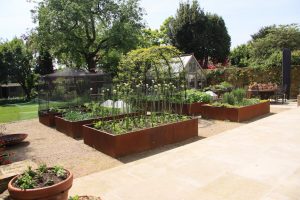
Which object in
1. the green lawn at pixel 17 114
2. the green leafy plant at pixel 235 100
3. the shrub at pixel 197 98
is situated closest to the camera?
the green leafy plant at pixel 235 100

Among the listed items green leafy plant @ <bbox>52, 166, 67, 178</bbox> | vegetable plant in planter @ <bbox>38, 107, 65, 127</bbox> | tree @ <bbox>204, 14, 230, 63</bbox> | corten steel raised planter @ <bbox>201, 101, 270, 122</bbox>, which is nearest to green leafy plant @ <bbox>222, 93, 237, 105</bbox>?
corten steel raised planter @ <bbox>201, 101, 270, 122</bbox>

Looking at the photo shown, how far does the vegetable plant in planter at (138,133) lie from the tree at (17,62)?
73.8ft

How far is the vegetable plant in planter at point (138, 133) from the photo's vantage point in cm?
530

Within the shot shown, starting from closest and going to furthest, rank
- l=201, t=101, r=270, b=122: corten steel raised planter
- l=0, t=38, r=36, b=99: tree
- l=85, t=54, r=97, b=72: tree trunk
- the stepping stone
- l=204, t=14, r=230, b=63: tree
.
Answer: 1. the stepping stone
2. l=201, t=101, r=270, b=122: corten steel raised planter
3. l=85, t=54, r=97, b=72: tree trunk
4. l=0, t=38, r=36, b=99: tree
5. l=204, t=14, r=230, b=63: tree

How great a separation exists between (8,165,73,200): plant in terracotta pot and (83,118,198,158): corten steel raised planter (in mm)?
2269

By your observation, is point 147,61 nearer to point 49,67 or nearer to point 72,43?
point 72,43

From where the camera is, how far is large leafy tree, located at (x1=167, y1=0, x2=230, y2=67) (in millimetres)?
28188

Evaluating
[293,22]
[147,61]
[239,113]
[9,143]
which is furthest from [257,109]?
[293,22]

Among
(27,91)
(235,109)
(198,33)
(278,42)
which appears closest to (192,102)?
(235,109)

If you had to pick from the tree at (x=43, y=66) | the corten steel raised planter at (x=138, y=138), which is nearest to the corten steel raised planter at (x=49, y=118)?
the corten steel raised planter at (x=138, y=138)

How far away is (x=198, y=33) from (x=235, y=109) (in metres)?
21.4

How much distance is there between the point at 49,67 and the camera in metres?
29.4

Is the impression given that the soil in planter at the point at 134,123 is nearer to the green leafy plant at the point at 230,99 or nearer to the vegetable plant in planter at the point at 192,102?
the vegetable plant in planter at the point at 192,102

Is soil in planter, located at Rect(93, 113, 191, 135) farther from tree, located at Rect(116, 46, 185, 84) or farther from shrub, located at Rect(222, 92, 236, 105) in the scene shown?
shrub, located at Rect(222, 92, 236, 105)
